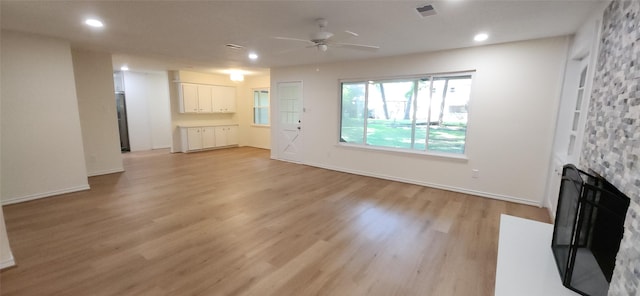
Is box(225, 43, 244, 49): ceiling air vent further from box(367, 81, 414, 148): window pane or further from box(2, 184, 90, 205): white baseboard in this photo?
box(2, 184, 90, 205): white baseboard

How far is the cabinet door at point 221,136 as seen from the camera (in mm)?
8477

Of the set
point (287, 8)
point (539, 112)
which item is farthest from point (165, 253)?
point (539, 112)

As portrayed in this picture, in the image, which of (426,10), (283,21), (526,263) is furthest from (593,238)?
(283,21)

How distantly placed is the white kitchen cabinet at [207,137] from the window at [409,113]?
4570 millimetres

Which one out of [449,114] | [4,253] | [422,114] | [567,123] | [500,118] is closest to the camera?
[4,253]

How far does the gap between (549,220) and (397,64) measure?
3.26 metres

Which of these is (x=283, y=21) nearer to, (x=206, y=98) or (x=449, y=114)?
(x=449, y=114)

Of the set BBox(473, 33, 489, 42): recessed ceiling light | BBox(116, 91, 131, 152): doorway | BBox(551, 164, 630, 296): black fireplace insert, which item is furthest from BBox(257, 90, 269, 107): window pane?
BBox(551, 164, 630, 296): black fireplace insert

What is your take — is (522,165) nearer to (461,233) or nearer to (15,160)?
(461,233)

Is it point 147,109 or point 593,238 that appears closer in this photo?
point 593,238

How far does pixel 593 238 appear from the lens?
4.63 ft

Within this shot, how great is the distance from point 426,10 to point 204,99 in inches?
278

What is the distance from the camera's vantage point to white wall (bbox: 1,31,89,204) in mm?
3590

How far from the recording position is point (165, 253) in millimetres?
2465
